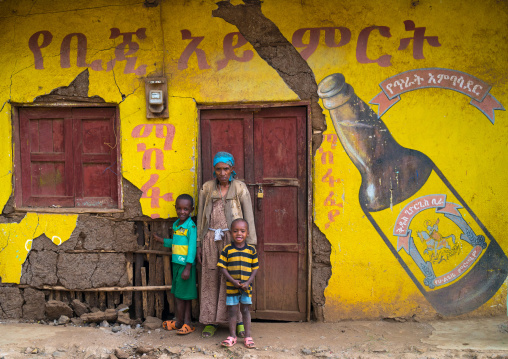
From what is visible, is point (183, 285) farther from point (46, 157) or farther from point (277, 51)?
point (277, 51)

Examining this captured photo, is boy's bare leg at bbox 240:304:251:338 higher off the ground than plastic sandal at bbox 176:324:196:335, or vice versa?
boy's bare leg at bbox 240:304:251:338

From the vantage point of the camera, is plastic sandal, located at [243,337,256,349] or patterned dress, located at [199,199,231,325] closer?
plastic sandal, located at [243,337,256,349]

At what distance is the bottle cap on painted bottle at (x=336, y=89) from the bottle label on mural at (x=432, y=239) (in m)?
Result: 1.17

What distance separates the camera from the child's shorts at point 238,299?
376 cm

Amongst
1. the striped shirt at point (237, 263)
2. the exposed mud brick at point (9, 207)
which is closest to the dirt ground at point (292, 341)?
the striped shirt at point (237, 263)

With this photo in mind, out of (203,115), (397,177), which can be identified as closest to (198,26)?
(203,115)

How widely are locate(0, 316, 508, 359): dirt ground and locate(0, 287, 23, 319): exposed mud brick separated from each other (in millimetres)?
225

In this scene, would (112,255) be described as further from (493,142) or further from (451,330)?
(493,142)

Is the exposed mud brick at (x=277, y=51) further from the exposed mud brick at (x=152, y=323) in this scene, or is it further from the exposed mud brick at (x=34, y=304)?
the exposed mud brick at (x=34, y=304)

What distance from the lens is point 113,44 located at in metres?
4.32

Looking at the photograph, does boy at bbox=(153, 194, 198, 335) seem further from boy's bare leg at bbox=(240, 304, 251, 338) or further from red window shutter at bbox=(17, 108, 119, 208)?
red window shutter at bbox=(17, 108, 119, 208)

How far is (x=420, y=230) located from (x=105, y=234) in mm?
3201

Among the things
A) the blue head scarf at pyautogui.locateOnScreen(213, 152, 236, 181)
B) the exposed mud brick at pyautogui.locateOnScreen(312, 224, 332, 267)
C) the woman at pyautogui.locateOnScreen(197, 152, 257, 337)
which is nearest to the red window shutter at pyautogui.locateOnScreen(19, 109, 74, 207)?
the woman at pyautogui.locateOnScreen(197, 152, 257, 337)

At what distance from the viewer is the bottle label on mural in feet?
13.6
